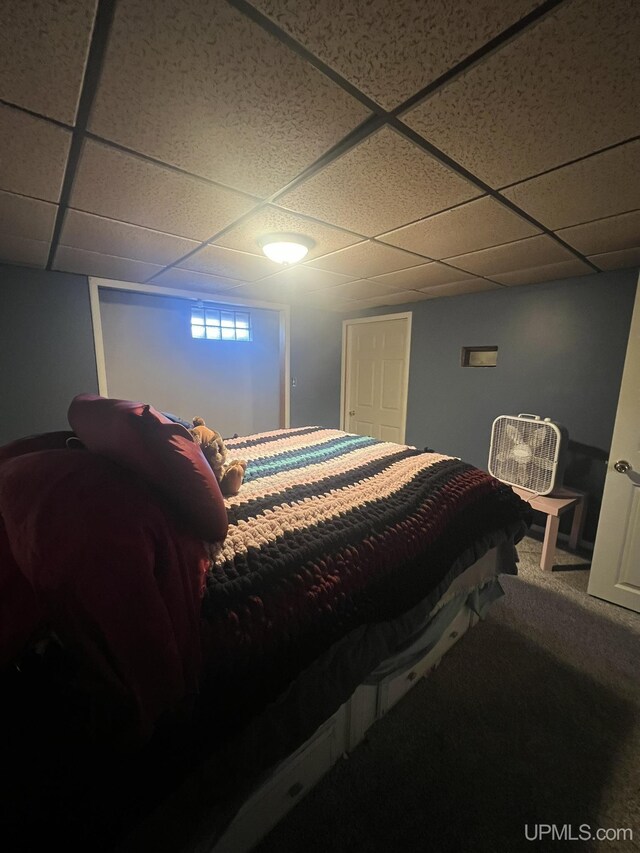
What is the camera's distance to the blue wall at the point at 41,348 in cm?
256

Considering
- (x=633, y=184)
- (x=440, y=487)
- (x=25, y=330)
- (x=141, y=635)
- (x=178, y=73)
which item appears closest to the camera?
(x=141, y=635)

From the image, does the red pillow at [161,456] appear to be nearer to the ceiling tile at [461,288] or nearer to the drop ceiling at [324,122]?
the drop ceiling at [324,122]

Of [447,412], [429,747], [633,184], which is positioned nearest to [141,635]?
[429,747]

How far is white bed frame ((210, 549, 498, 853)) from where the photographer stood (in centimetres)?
95

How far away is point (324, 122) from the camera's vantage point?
98 cm

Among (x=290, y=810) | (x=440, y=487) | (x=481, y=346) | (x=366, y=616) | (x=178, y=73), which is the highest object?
(x=178, y=73)

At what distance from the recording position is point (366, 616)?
1.12 metres

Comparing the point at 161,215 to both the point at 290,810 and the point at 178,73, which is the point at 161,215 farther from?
the point at 290,810

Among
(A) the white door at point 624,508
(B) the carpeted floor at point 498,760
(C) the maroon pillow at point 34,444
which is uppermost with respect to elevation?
(C) the maroon pillow at point 34,444

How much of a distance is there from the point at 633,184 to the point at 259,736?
7.46ft

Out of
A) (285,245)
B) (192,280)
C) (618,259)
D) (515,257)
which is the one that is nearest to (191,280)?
(192,280)

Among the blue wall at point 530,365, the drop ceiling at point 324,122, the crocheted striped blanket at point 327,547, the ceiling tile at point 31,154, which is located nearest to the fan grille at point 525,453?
the blue wall at point 530,365

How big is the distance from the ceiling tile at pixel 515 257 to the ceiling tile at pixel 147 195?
152 centimetres

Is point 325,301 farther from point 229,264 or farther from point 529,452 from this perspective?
point 529,452
